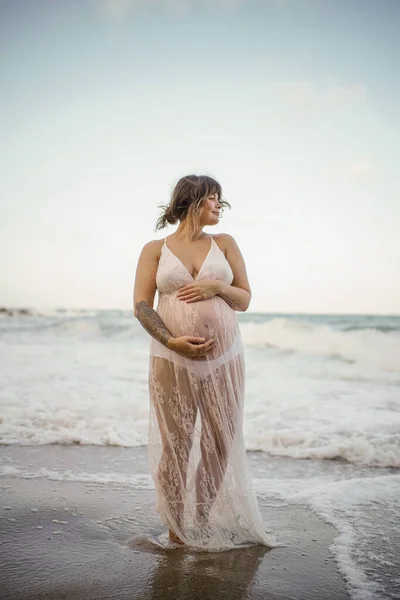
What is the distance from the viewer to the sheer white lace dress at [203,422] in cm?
269

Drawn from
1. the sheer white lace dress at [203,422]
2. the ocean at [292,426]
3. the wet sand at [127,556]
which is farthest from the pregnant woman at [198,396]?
the ocean at [292,426]

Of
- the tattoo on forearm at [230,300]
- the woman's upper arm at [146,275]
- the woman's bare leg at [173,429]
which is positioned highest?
the woman's upper arm at [146,275]

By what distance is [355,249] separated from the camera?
1514 centimetres

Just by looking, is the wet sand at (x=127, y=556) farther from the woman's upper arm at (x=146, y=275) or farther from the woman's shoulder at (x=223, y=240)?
the woman's shoulder at (x=223, y=240)

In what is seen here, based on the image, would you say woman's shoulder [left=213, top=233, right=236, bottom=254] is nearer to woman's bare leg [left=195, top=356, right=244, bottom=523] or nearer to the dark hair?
the dark hair

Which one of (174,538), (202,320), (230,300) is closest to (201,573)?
(174,538)

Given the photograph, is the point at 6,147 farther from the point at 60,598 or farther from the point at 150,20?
the point at 60,598

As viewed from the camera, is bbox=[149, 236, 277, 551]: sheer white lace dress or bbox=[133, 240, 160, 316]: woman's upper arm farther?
bbox=[133, 240, 160, 316]: woman's upper arm

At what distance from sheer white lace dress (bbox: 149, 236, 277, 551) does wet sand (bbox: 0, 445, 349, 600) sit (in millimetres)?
168

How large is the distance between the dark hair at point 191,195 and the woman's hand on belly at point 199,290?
415 mm

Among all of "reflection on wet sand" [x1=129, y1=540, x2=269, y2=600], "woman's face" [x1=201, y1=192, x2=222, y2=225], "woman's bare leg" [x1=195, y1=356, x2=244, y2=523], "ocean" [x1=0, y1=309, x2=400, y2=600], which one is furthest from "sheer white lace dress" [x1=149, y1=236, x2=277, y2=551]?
"ocean" [x1=0, y1=309, x2=400, y2=600]

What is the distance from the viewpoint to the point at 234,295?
2.78 m

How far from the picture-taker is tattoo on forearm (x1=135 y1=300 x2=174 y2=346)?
104 inches

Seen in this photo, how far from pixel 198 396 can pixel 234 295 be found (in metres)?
0.64
